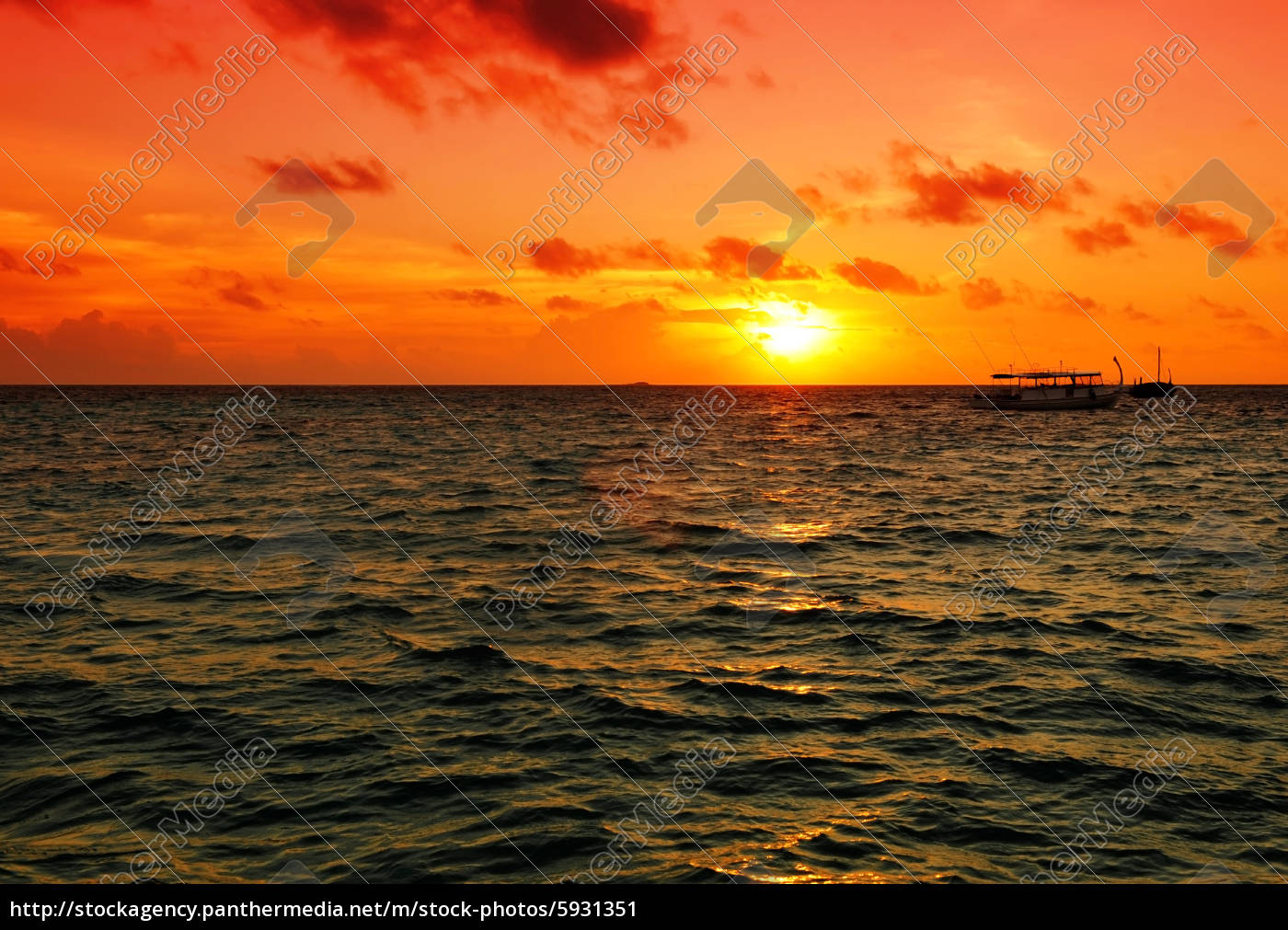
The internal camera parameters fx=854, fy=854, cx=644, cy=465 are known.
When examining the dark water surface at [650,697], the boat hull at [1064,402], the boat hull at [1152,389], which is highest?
the boat hull at [1152,389]

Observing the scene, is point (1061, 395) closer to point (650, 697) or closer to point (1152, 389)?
point (1152, 389)

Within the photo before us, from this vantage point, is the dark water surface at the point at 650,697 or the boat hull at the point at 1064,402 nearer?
the dark water surface at the point at 650,697

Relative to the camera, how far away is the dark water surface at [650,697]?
402 inches

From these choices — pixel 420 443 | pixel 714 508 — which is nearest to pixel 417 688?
pixel 714 508

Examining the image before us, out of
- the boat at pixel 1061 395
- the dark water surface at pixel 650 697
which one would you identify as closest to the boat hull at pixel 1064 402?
the boat at pixel 1061 395

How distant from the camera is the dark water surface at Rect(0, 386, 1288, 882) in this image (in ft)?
33.5

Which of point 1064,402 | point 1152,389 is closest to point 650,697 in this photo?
point 1064,402

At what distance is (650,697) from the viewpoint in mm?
14938

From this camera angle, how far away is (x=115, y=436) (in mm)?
76438

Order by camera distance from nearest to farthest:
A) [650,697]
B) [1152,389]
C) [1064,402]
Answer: [650,697] → [1064,402] → [1152,389]

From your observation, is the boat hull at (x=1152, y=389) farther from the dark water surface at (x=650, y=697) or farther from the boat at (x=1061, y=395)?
the dark water surface at (x=650, y=697)

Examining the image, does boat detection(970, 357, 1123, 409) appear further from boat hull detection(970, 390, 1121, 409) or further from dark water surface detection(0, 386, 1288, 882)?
dark water surface detection(0, 386, 1288, 882)
